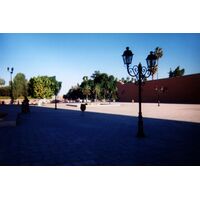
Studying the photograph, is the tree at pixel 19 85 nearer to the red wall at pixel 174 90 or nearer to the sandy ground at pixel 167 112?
the red wall at pixel 174 90

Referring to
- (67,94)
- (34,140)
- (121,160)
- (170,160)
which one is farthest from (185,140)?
(67,94)

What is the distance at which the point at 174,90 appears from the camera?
47.5 metres

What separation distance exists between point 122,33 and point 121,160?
406cm

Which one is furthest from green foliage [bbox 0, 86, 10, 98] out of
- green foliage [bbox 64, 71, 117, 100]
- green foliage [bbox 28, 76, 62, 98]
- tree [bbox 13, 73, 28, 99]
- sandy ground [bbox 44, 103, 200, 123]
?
sandy ground [bbox 44, 103, 200, 123]

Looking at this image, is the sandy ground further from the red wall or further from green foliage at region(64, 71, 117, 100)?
green foliage at region(64, 71, 117, 100)

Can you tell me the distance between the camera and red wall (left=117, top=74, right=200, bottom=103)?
1652 inches

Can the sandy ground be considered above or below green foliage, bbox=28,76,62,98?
below

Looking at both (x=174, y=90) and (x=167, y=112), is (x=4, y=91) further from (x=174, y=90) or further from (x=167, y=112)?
(x=167, y=112)

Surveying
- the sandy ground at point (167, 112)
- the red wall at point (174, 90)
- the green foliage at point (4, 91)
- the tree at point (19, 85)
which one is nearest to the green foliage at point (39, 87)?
the tree at point (19, 85)

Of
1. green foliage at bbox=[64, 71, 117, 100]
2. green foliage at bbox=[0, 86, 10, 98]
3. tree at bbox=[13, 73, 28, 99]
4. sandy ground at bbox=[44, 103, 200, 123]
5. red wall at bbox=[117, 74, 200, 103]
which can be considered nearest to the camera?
sandy ground at bbox=[44, 103, 200, 123]

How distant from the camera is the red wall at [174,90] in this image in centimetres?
4197

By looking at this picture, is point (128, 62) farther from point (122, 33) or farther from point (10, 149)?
point (10, 149)

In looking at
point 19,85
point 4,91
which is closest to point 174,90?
point 19,85

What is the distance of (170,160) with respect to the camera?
6098mm
